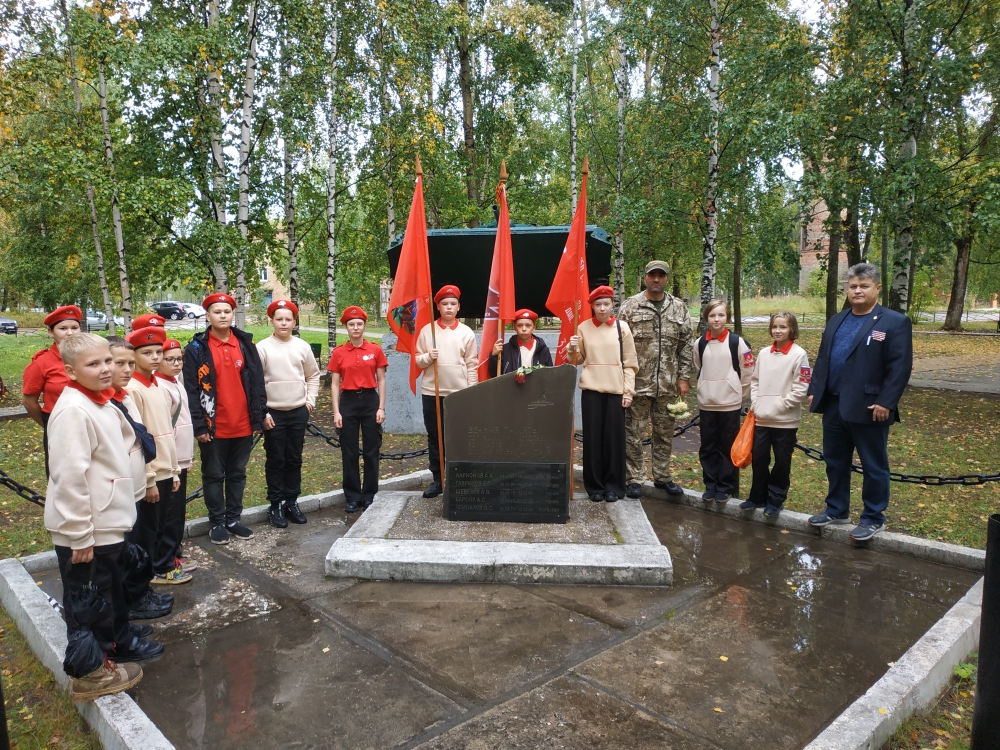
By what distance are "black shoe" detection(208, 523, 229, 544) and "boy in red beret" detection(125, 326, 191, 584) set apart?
2.84 feet

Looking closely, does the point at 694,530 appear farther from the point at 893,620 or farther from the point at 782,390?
the point at 893,620

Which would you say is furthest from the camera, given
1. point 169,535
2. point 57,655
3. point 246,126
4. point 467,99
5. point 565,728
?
point 467,99

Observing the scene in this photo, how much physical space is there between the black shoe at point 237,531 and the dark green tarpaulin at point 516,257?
4.05m

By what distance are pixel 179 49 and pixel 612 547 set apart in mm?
9693

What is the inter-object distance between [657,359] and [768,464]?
1.34m

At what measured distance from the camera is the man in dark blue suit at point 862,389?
16.0ft

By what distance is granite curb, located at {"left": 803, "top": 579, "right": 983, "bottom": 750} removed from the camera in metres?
2.71

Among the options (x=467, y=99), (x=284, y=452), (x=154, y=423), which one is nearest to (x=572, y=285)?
(x=284, y=452)

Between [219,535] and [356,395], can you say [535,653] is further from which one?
[356,395]

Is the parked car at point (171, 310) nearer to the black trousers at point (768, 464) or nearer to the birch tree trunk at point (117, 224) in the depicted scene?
the birch tree trunk at point (117, 224)

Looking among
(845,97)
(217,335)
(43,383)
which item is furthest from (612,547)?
(845,97)

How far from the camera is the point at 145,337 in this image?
13.7 ft

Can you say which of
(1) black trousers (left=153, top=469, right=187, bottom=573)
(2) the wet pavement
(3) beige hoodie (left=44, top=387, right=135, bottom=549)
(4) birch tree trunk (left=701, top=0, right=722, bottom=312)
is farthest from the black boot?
(4) birch tree trunk (left=701, top=0, right=722, bottom=312)

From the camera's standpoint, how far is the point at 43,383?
4.55 m
